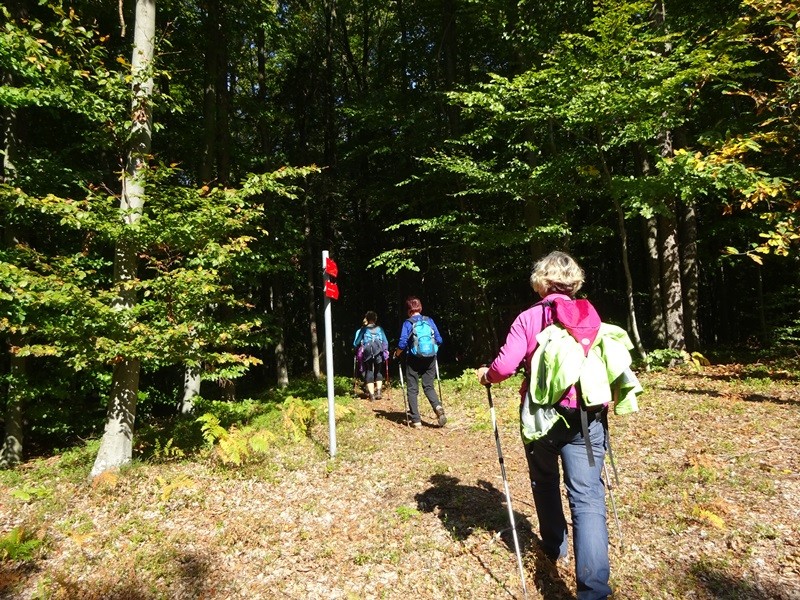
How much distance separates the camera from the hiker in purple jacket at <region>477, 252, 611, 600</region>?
112 inches

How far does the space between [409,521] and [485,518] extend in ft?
2.54

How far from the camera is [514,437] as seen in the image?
7.26m

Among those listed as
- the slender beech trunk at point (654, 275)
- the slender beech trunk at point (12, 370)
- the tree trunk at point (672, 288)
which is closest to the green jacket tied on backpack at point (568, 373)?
the slender beech trunk at point (12, 370)

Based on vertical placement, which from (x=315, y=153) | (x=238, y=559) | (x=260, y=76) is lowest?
(x=238, y=559)

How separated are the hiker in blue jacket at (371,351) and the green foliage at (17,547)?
24.6 feet

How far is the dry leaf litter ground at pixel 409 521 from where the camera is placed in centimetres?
371

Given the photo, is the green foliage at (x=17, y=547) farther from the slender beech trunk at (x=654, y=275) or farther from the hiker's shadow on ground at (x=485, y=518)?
the slender beech trunk at (x=654, y=275)

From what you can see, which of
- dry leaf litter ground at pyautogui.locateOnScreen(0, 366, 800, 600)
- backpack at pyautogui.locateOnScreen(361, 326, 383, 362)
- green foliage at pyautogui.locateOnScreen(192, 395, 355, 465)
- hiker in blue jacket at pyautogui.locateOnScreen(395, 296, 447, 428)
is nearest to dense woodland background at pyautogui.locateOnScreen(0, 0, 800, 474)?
green foliage at pyautogui.locateOnScreen(192, 395, 355, 465)

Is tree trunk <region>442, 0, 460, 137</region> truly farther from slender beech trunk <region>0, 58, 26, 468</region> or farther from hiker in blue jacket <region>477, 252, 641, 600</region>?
hiker in blue jacket <region>477, 252, 641, 600</region>

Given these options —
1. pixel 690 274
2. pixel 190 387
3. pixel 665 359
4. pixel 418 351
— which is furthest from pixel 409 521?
pixel 690 274

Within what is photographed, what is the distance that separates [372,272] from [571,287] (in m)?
18.3

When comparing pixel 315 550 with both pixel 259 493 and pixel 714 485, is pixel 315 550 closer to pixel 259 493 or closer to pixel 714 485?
pixel 259 493

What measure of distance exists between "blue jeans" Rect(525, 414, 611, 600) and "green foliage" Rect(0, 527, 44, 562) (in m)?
4.92

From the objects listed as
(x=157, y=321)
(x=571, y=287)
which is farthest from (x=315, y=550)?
(x=157, y=321)
